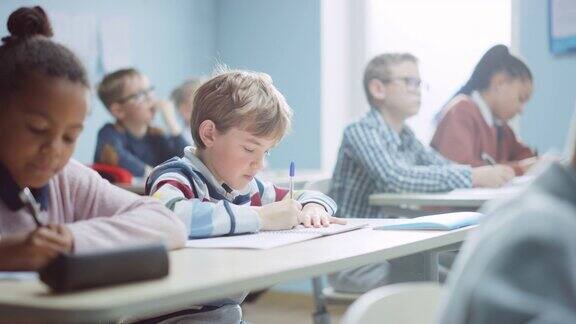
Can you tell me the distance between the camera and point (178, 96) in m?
4.83

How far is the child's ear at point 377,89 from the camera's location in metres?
3.31

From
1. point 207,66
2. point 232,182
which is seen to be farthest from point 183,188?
point 207,66

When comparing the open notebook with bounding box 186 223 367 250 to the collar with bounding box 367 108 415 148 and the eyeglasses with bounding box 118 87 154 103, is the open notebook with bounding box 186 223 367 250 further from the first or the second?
the eyeglasses with bounding box 118 87 154 103

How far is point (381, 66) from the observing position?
11.2 ft

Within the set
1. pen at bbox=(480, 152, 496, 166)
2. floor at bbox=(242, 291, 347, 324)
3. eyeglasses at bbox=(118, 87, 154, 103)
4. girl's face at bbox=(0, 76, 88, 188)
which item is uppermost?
girl's face at bbox=(0, 76, 88, 188)

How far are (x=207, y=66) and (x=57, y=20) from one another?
1067mm

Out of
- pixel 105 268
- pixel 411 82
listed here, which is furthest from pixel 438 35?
pixel 105 268

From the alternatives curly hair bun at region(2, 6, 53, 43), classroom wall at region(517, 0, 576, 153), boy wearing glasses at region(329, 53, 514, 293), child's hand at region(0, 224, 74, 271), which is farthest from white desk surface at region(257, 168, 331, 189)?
child's hand at region(0, 224, 74, 271)

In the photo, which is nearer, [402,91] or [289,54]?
[402,91]

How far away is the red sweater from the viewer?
3561 mm

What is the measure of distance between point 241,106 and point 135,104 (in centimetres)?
257

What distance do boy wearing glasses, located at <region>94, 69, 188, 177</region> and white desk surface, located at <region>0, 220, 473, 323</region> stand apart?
271 centimetres

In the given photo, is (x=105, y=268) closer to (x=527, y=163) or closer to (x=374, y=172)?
(x=374, y=172)

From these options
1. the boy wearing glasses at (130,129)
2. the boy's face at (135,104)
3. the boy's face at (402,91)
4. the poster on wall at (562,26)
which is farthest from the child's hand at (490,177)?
the boy's face at (135,104)
